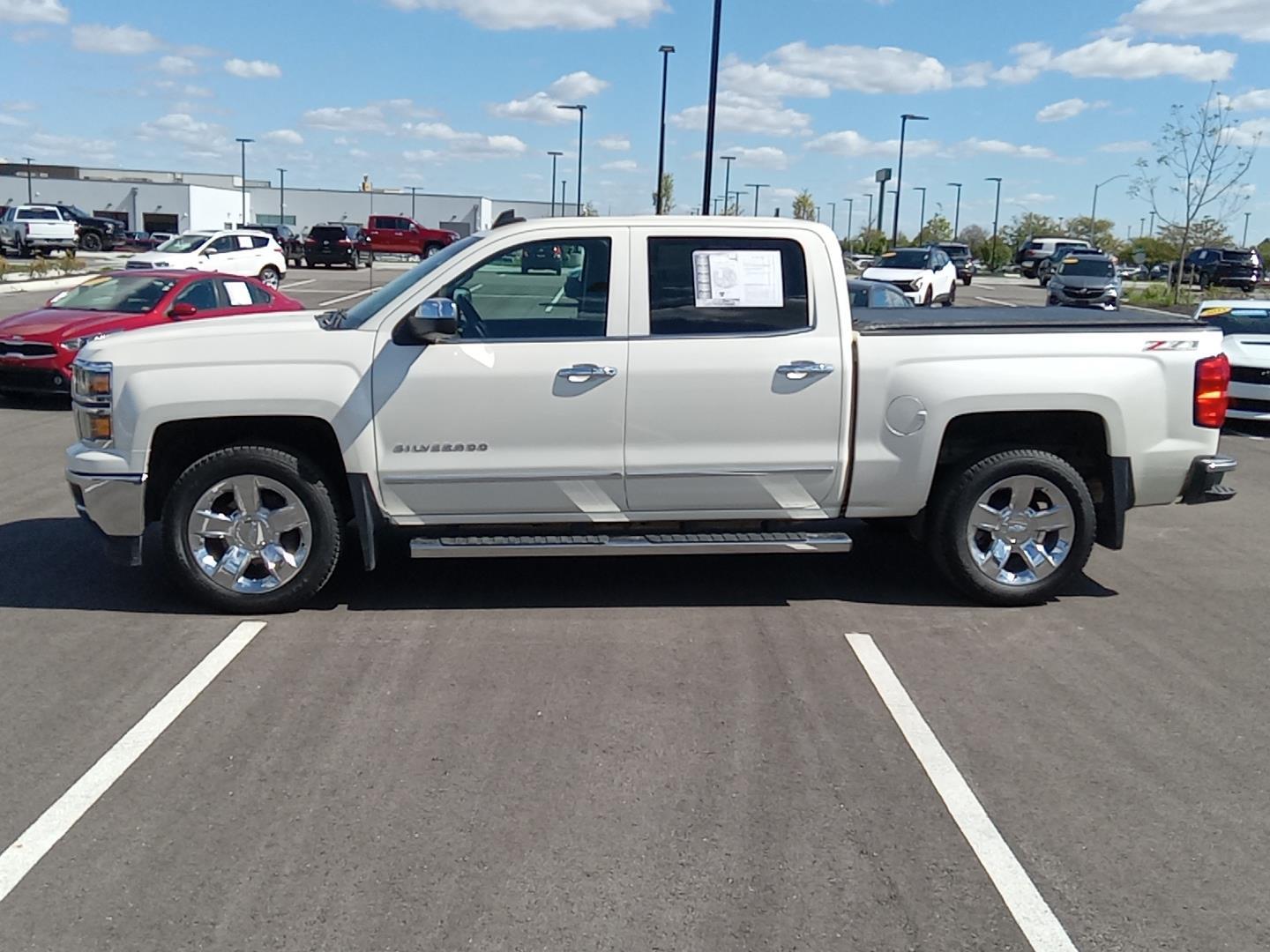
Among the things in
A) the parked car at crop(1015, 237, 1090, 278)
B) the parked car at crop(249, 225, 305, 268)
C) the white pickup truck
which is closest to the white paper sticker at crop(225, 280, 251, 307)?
the white pickup truck

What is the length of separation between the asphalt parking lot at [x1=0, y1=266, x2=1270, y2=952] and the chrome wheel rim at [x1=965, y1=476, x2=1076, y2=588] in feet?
0.88

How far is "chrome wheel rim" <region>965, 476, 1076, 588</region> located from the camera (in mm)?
6676

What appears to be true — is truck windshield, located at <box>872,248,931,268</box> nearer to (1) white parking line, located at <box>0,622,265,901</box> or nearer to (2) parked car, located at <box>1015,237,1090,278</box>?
Answer: (1) white parking line, located at <box>0,622,265,901</box>

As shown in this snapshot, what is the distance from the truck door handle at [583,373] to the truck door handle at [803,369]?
2.86 ft

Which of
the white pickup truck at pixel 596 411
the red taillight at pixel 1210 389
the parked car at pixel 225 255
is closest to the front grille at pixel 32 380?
the white pickup truck at pixel 596 411

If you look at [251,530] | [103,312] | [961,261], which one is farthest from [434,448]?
[961,261]

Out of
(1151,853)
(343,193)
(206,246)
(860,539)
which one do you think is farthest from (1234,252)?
(343,193)

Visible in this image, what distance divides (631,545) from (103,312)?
998 centimetres

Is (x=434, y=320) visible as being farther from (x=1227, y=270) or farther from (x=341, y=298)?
(x=1227, y=270)

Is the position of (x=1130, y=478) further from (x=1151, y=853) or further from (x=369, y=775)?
(x=369, y=775)

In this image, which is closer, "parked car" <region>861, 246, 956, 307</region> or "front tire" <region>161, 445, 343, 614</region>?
"front tire" <region>161, 445, 343, 614</region>

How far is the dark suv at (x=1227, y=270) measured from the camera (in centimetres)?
4941

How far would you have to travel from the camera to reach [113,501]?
620 cm

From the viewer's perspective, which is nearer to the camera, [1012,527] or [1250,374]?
[1012,527]
